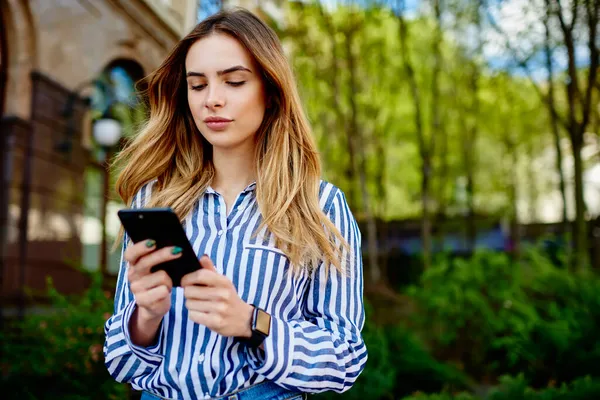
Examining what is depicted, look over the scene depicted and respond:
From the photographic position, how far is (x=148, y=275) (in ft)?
4.59

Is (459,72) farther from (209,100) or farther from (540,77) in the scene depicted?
(209,100)

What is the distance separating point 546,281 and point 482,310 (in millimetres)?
911

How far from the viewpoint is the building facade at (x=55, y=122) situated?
267 inches

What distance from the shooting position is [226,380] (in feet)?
5.09

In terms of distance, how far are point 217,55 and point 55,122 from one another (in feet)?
21.8

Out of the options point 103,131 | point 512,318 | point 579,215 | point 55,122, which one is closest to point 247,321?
point 512,318

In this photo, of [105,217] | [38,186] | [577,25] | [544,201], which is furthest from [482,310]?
[544,201]

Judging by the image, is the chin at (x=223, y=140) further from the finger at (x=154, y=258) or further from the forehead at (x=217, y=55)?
the finger at (x=154, y=258)

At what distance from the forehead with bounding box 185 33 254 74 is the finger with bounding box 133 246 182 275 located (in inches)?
22.8

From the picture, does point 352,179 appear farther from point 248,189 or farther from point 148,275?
point 148,275

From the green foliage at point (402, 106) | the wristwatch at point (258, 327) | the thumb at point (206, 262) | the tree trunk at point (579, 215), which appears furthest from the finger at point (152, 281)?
the tree trunk at point (579, 215)

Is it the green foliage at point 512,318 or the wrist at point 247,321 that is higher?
the wrist at point 247,321

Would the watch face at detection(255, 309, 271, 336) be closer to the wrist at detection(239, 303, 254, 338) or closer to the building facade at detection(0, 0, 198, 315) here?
the wrist at detection(239, 303, 254, 338)

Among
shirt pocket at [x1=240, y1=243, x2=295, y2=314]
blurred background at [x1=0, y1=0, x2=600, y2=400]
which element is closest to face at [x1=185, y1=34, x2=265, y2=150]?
shirt pocket at [x1=240, y1=243, x2=295, y2=314]
